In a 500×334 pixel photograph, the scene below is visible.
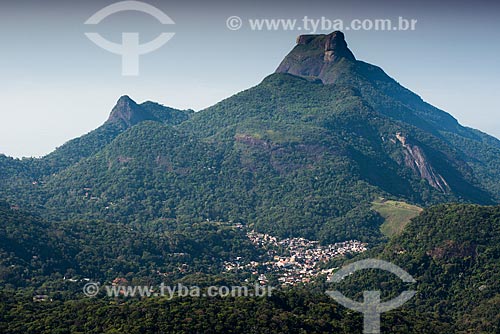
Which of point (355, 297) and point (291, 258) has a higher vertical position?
point (291, 258)

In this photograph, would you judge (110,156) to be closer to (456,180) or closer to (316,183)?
(316,183)

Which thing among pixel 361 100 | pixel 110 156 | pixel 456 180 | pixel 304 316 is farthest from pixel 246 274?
pixel 361 100

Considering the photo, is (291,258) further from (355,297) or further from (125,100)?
(125,100)

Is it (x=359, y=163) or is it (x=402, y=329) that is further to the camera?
(x=359, y=163)

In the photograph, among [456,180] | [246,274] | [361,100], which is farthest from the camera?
[361,100]

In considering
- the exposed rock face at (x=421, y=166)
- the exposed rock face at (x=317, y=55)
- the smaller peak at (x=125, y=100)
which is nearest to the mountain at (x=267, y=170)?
the exposed rock face at (x=421, y=166)

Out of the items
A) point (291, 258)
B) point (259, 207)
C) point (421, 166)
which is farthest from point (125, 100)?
point (291, 258)

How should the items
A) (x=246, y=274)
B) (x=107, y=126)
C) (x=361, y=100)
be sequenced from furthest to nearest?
(x=107, y=126) → (x=361, y=100) → (x=246, y=274)

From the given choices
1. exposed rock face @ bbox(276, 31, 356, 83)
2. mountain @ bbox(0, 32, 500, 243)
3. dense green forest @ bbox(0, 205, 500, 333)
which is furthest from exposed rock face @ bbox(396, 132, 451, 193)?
dense green forest @ bbox(0, 205, 500, 333)
